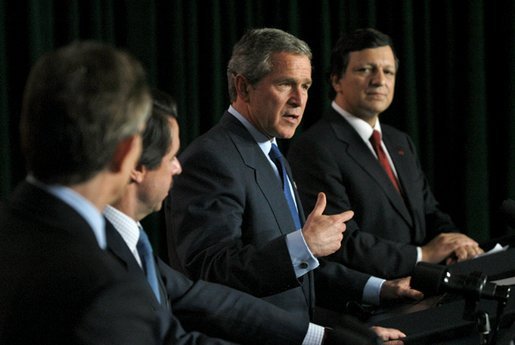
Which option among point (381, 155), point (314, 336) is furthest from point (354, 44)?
point (314, 336)

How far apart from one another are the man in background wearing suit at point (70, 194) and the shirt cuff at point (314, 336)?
0.94 meters

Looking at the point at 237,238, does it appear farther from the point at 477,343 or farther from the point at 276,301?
the point at 477,343

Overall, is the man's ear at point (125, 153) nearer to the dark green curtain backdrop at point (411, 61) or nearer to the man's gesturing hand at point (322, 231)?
the man's gesturing hand at point (322, 231)

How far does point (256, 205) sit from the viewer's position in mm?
2627

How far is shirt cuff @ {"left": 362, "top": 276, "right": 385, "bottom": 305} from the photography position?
9.57 feet

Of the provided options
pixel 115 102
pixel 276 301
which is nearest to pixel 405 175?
pixel 276 301

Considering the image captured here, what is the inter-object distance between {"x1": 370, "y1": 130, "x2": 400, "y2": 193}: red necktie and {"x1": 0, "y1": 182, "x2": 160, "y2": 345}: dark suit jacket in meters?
2.45

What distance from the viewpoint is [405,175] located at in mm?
3650

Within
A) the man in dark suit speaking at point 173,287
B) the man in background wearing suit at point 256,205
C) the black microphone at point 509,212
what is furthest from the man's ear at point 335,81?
the man in dark suit speaking at point 173,287

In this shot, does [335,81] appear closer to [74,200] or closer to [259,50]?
[259,50]

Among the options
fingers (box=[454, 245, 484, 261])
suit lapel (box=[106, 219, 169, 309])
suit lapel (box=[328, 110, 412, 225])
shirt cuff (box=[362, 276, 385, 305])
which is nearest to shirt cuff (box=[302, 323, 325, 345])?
suit lapel (box=[106, 219, 169, 309])

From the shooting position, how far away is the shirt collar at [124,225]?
6.06 feet

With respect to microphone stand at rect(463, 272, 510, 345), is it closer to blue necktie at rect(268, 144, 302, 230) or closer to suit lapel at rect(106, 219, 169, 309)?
suit lapel at rect(106, 219, 169, 309)

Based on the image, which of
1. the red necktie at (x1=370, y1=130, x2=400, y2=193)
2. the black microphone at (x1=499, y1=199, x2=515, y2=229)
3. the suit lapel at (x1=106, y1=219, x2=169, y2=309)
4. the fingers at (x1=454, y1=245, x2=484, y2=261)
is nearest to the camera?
the suit lapel at (x1=106, y1=219, x2=169, y2=309)
